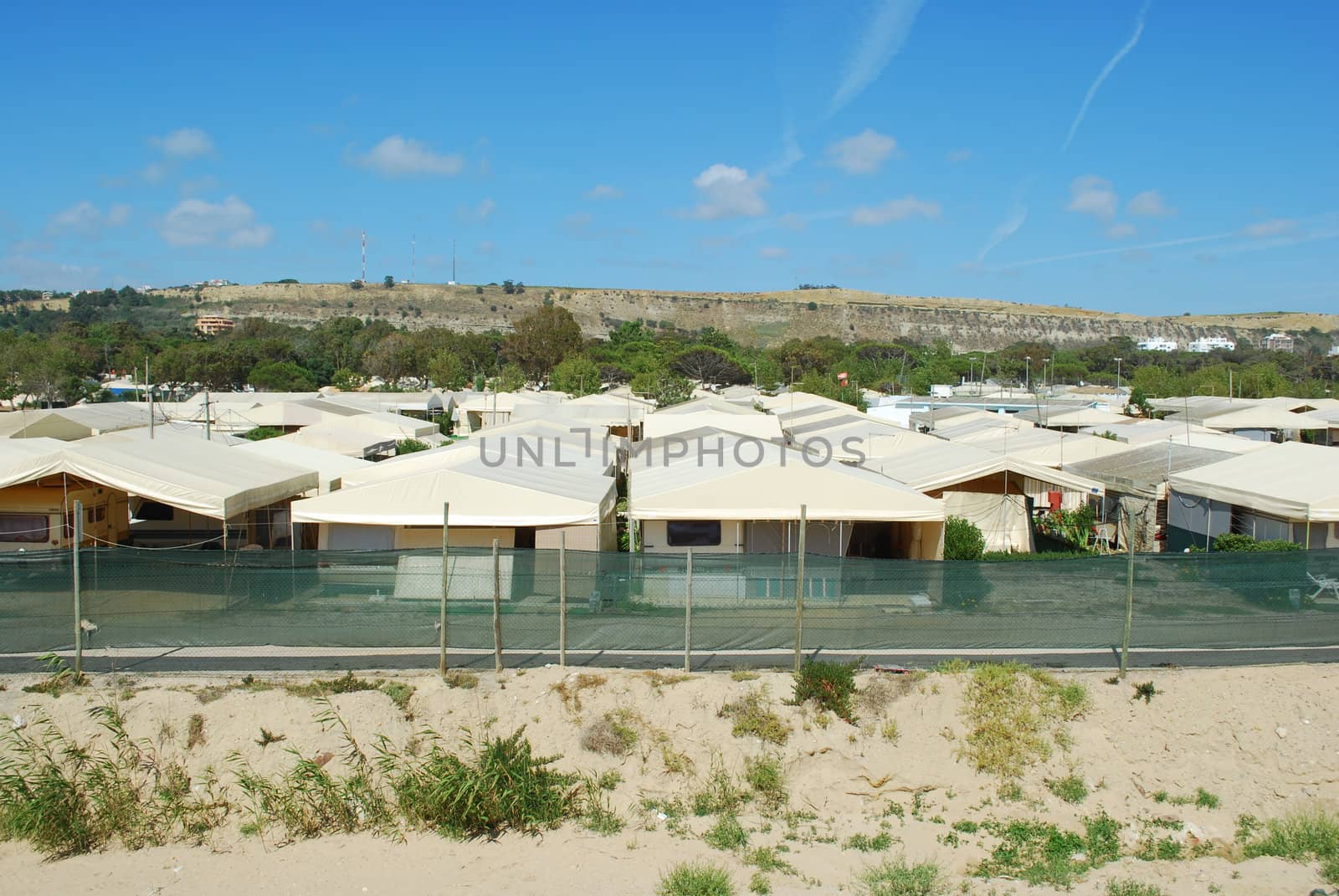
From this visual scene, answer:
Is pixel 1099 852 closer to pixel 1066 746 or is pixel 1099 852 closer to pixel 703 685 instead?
pixel 1066 746

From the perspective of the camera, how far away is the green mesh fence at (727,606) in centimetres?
1099

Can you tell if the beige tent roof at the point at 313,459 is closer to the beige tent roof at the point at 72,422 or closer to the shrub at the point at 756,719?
the beige tent roof at the point at 72,422

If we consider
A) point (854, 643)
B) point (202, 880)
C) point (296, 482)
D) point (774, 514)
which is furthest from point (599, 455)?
point (202, 880)

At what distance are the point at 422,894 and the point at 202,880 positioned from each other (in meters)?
1.77

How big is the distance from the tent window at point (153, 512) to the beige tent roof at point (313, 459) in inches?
66.3

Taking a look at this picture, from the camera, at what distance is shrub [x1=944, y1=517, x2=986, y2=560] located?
17.1 m

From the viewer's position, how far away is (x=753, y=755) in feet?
30.5

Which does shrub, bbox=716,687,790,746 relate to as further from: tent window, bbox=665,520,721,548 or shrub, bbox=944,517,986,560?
Result: shrub, bbox=944,517,986,560

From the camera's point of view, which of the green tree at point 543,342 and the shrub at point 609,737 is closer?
the shrub at point 609,737

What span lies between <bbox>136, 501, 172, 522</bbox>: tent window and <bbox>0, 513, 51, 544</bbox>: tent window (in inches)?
97.0

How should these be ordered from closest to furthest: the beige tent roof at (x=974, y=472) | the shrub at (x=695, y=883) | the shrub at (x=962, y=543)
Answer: the shrub at (x=695, y=883), the shrub at (x=962, y=543), the beige tent roof at (x=974, y=472)

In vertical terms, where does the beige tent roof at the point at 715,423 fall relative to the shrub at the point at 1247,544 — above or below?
above

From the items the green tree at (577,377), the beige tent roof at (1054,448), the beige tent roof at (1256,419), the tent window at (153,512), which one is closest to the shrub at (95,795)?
the tent window at (153,512)

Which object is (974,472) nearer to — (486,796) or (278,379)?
(486,796)
